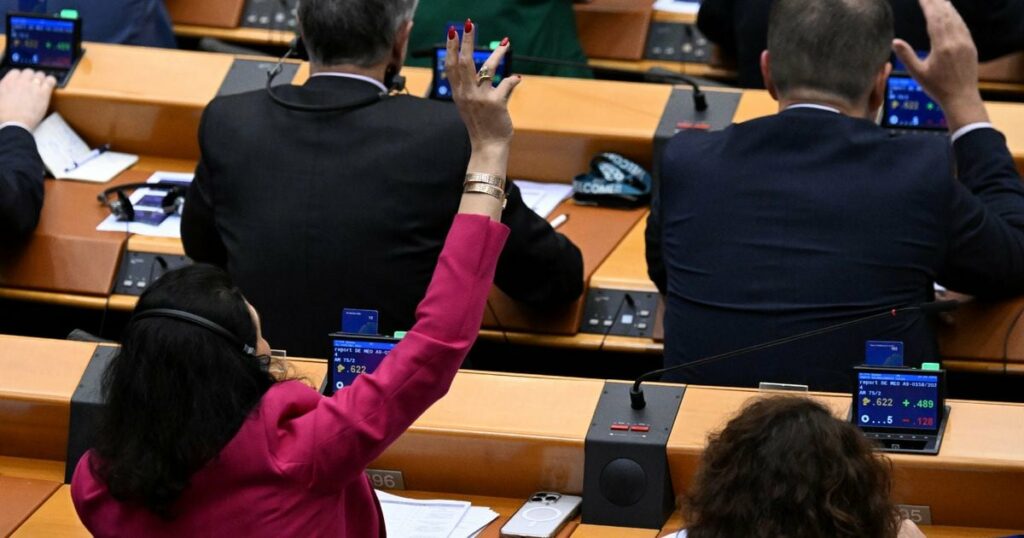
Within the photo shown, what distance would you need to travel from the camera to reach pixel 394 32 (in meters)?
3.16

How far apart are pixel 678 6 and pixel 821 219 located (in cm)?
228

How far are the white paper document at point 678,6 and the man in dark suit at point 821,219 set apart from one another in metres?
1.90

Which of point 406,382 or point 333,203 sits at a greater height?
point 406,382

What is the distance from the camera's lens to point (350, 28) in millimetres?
3119

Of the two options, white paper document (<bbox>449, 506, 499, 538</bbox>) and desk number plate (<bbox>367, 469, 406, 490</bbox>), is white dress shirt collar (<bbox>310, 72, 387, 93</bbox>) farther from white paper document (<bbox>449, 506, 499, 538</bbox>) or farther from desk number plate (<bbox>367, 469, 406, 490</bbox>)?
white paper document (<bbox>449, 506, 499, 538</bbox>)

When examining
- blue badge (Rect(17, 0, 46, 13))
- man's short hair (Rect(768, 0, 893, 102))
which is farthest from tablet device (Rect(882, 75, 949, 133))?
blue badge (Rect(17, 0, 46, 13))

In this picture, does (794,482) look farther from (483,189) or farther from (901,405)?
(901,405)

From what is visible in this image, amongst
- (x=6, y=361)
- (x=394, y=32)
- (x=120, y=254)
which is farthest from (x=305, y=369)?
(x=120, y=254)

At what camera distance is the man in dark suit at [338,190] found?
2.99 m

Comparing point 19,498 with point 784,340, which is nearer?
point 784,340

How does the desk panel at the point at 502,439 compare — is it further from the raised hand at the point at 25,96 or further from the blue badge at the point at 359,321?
the raised hand at the point at 25,96

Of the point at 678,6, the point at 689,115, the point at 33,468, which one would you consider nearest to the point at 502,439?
the point at 33,468

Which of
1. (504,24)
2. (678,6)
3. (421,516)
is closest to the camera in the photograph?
(421,516)

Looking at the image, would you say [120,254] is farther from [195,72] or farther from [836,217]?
[836,217]
